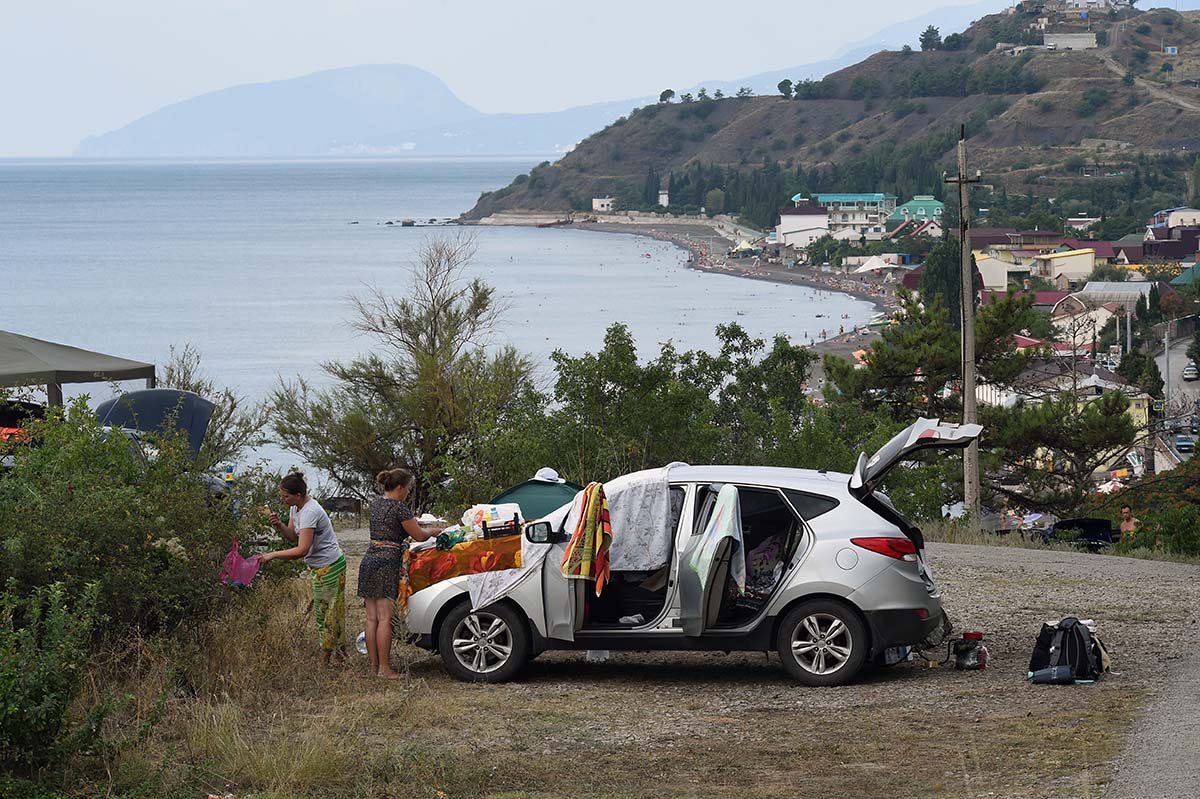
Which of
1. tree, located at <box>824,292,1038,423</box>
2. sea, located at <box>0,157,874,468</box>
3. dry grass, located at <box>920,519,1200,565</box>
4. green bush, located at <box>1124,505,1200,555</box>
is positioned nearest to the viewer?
dry grass, located at <box>920,519,1200,565</box>

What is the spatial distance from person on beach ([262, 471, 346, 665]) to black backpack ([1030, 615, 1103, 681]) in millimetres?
4363

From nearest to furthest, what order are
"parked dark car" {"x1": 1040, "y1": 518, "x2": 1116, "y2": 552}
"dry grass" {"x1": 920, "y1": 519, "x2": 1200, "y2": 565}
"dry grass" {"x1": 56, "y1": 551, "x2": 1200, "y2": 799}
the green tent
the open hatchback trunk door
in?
"dry grass" {"x1": 56, "y1": 551, "x2": 1200, "y2": 799} < the open hatchback trunk door < the green tent < "dry grass" {"x1": 920, "y1": 519, "x2": 1200, "y2": 565} < "parked dark car" {"x1": 1040, "y1": 518, "x2": 1116, "y2": 552}

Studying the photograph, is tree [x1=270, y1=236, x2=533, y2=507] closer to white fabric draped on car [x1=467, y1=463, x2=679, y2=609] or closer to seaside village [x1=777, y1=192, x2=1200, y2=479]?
seaside village [x1=777, y1=192, x2=1200, y2=479]

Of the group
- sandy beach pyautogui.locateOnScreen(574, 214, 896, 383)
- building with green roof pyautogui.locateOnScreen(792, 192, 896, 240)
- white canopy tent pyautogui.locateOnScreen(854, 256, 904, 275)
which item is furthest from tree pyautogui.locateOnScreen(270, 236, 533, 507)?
building with green roof pyautogui.locateOnScreen(792, 192, 896, 240)

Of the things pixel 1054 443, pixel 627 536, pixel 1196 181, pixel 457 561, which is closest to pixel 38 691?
pixel 457 561

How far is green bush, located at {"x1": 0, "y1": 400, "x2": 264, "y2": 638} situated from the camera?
858 centimetres

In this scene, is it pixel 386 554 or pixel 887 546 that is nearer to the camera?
pixel 887 546

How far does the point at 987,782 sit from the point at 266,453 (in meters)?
43.5

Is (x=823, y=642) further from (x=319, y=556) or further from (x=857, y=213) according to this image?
(x=857, y=213)

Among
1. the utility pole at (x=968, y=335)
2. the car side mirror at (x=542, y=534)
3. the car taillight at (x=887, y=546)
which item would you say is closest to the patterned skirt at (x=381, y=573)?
the car side mirror at (x=542, y=534)

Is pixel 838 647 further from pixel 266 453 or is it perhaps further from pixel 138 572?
pixel 266 453

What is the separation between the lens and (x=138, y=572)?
891 cm

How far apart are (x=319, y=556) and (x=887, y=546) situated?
3.53 meters

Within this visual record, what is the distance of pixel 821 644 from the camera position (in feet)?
30.0
